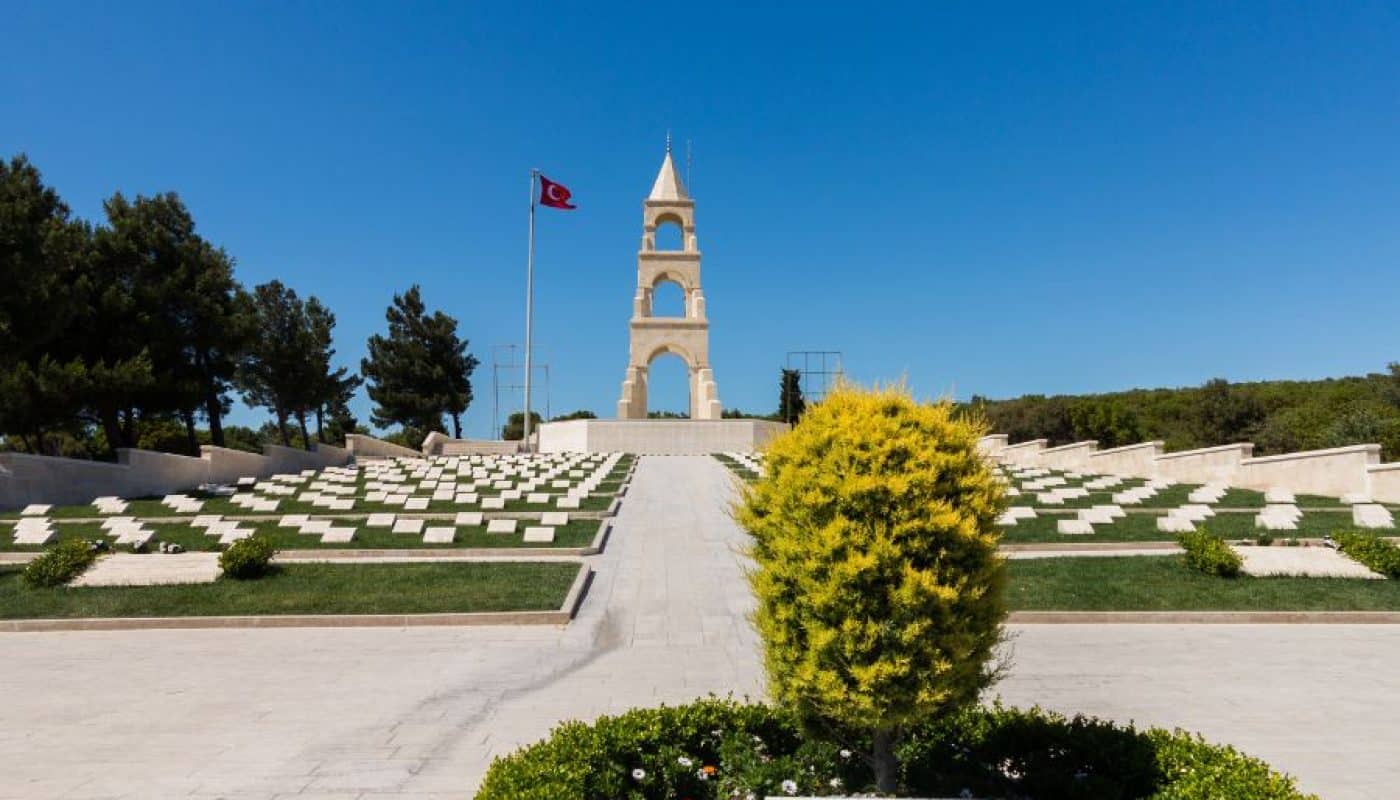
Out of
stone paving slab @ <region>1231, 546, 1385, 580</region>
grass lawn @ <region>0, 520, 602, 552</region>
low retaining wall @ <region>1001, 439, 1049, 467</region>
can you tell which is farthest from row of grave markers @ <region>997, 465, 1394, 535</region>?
low retaining wall @ <region>1001, 439, 1049, 467</region>

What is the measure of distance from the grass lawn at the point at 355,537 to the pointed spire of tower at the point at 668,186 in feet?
127

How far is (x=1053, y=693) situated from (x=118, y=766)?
7.44m

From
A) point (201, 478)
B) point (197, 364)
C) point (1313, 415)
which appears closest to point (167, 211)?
point (197, 364)

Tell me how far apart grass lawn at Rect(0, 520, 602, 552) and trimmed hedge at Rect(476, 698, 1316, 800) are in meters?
9.35

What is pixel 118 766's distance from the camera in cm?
549

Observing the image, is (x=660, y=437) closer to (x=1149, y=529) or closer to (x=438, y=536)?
(x=438, y=536)

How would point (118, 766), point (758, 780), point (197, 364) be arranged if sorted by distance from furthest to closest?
point (197, 364), point (118, 766), point (758, 780)

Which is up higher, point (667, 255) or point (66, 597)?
point (667, 255)

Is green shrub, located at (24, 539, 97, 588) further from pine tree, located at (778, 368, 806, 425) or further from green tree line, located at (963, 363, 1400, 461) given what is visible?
pine tree, located at (778, 368, 806, 425)

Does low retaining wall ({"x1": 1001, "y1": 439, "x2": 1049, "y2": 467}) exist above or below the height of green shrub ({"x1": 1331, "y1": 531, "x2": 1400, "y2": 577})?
above

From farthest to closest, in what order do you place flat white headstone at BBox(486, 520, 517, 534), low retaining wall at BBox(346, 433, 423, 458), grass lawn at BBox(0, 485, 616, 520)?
low retaining wall at BBox(346, 433, 423, 458)
grass lawn at BBox(0, 485, 616, 520)
flat white headstone at BBox(486, 520, 517, 534)

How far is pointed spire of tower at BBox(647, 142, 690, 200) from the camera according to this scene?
5175 centimetres

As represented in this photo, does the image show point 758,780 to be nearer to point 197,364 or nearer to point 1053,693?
point 1053,693

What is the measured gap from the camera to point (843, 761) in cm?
491
